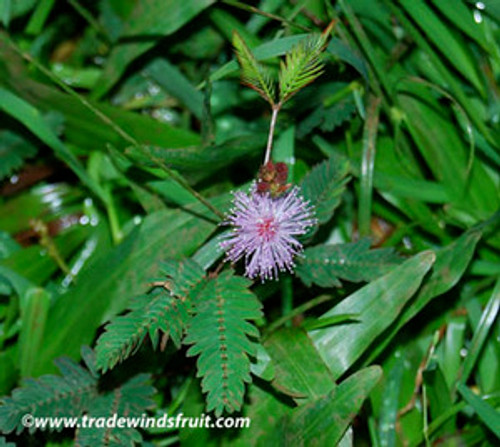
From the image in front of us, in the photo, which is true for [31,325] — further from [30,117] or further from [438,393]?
[438,393]

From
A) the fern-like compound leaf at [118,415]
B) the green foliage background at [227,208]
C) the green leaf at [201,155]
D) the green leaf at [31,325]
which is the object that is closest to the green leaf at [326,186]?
the green foliage background at [227,208]

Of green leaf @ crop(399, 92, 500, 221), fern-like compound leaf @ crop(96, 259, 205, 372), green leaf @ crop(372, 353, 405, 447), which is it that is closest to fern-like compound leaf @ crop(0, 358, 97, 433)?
fern-like compound leaf @ crop(96, 259, 205, 372)

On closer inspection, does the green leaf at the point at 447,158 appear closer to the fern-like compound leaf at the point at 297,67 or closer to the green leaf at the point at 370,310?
the green leaf at the point at 370,310

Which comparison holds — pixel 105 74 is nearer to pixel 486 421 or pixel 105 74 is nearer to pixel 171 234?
pixel 171 234

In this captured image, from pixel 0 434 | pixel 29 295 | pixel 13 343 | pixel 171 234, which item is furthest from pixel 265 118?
pixel 0 434

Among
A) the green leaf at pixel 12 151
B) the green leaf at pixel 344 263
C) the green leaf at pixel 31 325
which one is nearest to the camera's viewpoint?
the green leaf at pixel 344 263

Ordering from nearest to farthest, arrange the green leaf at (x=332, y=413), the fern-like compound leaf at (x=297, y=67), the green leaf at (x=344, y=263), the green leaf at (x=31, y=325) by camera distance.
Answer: the fern-like compound leaf at (x=297, y=67) → the green leaf at (x=332, y=413) → the green leaf at (x=344, y=263) → the green leaf at (x=31, y=325)

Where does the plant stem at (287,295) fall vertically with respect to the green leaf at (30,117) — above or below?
below
